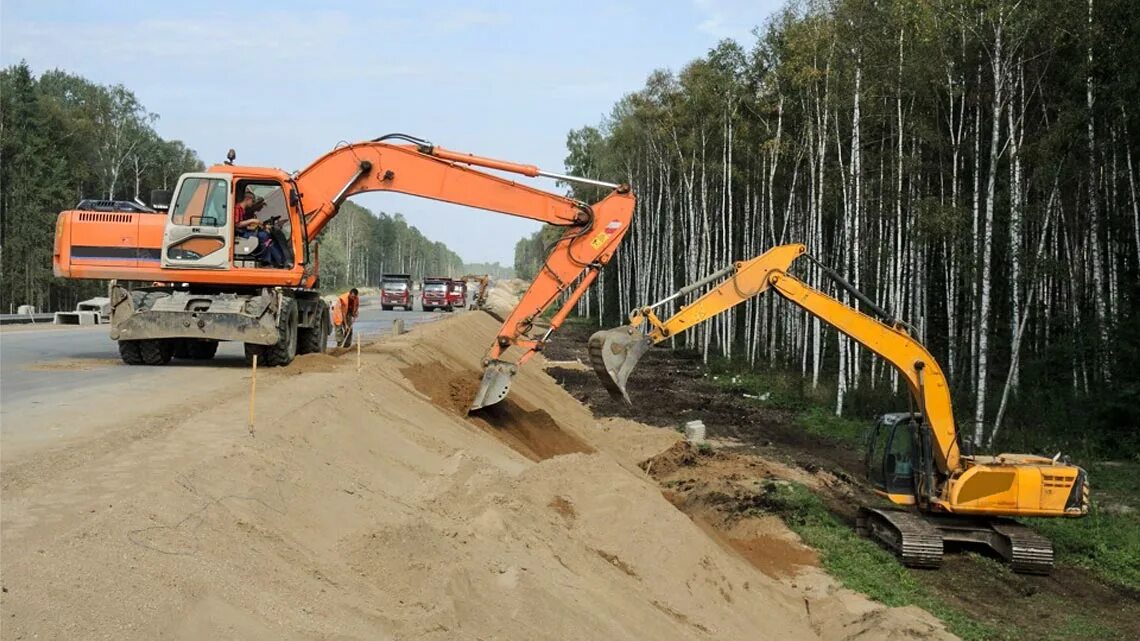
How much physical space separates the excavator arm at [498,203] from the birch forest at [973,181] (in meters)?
8.12

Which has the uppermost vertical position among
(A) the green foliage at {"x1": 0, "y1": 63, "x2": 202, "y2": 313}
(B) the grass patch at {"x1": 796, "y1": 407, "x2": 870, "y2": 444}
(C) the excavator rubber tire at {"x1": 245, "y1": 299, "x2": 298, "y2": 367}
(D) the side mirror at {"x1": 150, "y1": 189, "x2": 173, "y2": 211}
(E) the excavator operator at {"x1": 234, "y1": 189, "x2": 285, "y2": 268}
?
(A) the green foliage at {"x1": 0, "y1": 63, "x2": 202, "y2": 313}

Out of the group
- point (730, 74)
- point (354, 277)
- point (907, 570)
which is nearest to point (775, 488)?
point (907, 570)

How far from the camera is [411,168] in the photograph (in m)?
15.6

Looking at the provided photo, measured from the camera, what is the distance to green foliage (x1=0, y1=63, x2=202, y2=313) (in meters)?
51.4

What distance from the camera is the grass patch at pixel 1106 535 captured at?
1169 centimetres

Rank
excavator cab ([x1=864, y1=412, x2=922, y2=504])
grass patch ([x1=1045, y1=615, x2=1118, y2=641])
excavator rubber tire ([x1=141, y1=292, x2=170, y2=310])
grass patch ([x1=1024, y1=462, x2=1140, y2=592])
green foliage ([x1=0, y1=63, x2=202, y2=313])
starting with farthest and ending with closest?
green foliage ([x1=0, y1=63, x2=202, y2=313]), excavator rubber tire ([x1=141, y1=292, x2=170, y2=310]), excavator cab ([x1=864, y1=412, x2=922, y2=504]), grass patch ([x1=1024, y1=462, x2=1140, y2=592]), grass patch ([x1=1045, y1=615, x2=1118, y2=641])

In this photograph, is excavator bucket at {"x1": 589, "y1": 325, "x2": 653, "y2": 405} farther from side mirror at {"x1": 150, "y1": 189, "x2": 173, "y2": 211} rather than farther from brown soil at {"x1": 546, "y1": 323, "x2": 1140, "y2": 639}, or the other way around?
side mirror at {"x1": 150, "y1": 189, "x2": 173, "y2": 211}

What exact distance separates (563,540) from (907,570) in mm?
5091

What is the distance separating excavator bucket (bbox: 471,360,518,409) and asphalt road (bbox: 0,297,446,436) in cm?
420

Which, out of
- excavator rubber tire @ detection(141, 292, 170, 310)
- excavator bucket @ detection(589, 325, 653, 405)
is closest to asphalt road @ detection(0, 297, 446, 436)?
excavator rubber tire @ detection(141, 292, 170, 310)

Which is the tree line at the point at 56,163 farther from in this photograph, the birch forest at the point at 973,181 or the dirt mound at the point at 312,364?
the dirt mound at the point at 312,364

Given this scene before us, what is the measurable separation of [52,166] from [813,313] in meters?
54.0

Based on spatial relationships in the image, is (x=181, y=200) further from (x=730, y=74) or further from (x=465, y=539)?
(x=730, y=74)

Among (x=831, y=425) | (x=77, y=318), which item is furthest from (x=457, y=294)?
(x=831, y=425)
